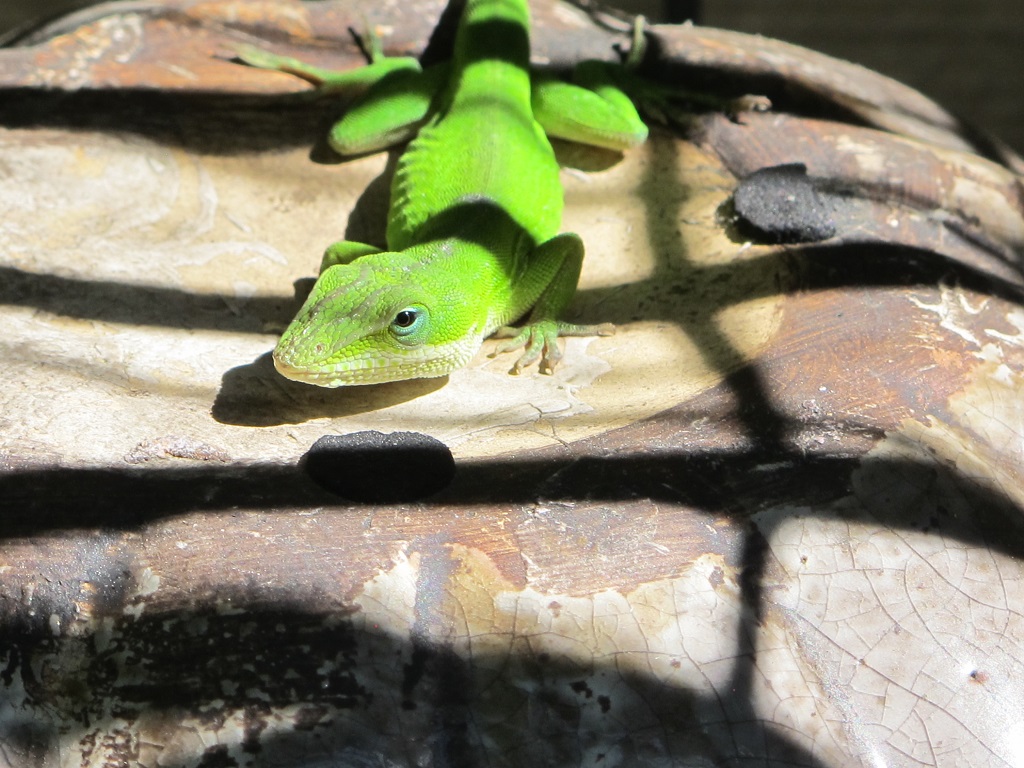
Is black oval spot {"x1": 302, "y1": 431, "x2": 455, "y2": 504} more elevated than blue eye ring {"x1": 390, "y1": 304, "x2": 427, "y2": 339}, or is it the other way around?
black oval spot {"x1": 302, "y1": 431, "x2": 455, "y2": 504}

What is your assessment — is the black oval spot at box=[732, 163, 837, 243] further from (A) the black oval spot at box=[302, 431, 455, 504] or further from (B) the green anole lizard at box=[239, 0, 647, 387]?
(A) the black oval spot at box=[302, 431, 455, 504]

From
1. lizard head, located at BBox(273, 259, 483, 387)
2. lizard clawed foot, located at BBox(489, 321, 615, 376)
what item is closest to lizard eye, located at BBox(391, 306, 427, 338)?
lizard head, located at BBox(273, 259, 483, 387)

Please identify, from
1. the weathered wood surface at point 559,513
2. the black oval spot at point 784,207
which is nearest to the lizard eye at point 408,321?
the weathered wood surface at point 559,513

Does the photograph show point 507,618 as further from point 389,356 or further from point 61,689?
point 389,356

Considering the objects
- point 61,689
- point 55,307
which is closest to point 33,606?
point 61,689

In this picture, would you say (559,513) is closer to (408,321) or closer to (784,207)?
(408,321)

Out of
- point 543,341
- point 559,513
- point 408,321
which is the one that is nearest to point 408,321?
point 408,321
